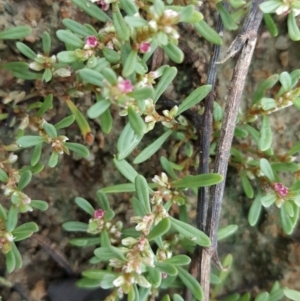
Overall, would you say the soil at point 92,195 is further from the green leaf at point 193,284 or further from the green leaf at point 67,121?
the green leaf at point 193,284

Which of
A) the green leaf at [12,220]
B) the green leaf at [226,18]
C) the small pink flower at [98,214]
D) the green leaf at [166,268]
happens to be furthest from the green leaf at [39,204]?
the green leaf at [226,18]

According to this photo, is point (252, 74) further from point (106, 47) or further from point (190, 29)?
point (106, 47)

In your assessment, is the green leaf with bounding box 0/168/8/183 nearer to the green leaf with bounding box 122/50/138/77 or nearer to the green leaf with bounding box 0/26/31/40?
the green leaf with bounding box 0/26/31/40

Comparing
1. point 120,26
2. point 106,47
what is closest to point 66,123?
point 106,47

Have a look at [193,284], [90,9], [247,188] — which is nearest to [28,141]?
[90,9]

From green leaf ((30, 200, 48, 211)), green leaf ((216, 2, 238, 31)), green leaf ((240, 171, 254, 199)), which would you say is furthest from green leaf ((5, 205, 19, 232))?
green leaf ((216, 2, 238, 31))

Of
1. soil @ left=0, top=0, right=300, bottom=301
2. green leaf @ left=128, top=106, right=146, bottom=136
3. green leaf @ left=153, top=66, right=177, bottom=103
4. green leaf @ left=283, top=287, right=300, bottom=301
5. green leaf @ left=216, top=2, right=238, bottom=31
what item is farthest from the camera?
soil @ left=0, top=0, right=300, bottom=301

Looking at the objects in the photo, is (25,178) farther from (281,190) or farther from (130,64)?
(281,190)
